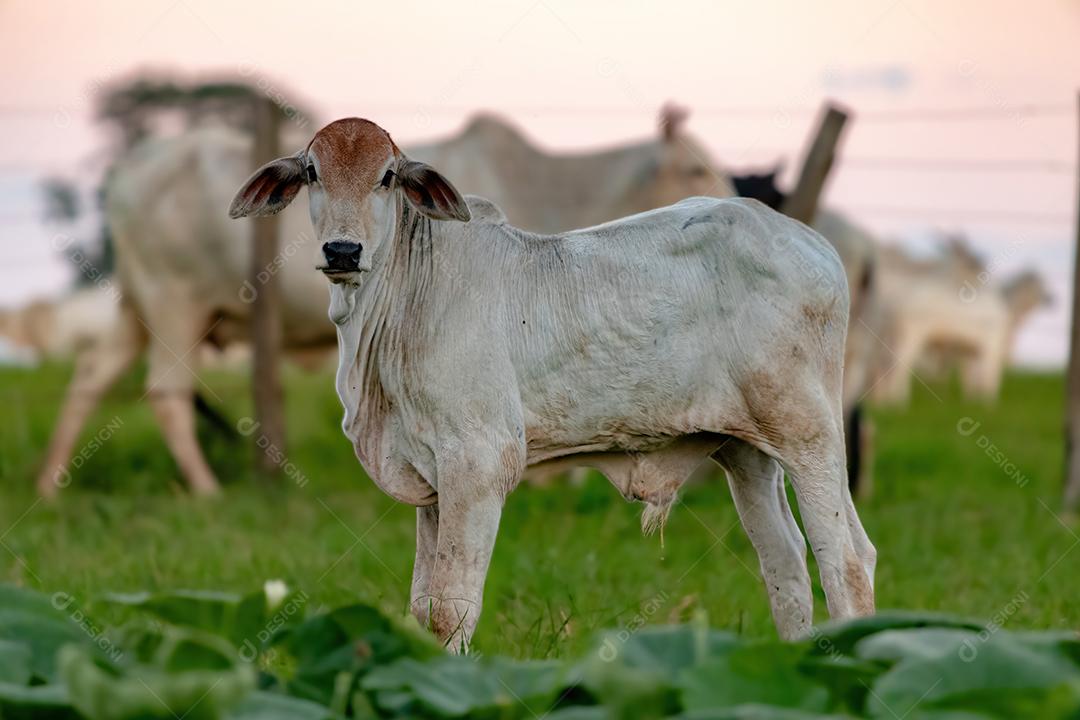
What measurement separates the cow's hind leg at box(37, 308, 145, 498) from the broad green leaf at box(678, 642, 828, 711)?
7.06 m

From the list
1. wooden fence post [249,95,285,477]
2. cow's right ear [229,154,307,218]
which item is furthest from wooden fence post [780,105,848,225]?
cow's right ear [229,154,307,218]

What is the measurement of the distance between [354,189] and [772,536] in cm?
171

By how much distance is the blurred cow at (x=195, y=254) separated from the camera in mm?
9594

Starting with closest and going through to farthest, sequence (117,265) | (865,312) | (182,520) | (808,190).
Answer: (182,520)
(808,190)
(117,265)
(865,312)

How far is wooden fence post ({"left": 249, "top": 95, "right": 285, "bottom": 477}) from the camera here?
9.33 metres

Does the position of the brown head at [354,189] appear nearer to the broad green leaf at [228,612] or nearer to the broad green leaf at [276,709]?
the broad green leaf at [228,612]

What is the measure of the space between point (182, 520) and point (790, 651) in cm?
543

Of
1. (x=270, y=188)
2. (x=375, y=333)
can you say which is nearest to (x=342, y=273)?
(x=375, y=333)


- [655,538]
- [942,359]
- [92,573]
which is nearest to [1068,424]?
[655,538]

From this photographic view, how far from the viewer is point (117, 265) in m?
9.97

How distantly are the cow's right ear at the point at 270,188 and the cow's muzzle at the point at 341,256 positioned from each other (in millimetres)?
434

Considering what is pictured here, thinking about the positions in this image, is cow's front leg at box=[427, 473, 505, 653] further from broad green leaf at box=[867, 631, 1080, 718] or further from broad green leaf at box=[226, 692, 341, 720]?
broad green leaf at box=[867, 631, 1080, 718]

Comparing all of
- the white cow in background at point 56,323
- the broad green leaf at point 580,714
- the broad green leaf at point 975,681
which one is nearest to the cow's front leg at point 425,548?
the broad green leaf at point 580,714

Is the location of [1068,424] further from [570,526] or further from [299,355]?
[299,355]
